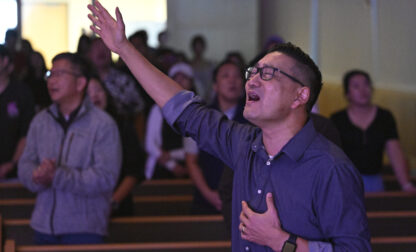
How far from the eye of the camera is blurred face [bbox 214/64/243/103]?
219 inches

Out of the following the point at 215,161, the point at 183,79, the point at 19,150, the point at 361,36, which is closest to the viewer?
the point at 215,161

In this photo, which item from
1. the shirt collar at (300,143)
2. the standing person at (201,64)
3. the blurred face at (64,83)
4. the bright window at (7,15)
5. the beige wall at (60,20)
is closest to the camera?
the shirt collar at (300,143)

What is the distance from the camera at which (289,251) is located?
248cm

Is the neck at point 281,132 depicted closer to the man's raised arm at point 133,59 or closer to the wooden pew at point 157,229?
the man's raised arm at point 133,59

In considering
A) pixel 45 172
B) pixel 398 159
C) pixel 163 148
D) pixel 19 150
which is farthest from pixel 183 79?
pixel 45 172

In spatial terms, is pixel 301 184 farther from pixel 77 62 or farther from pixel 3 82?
pixel 3 82

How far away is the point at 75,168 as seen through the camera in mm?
4605

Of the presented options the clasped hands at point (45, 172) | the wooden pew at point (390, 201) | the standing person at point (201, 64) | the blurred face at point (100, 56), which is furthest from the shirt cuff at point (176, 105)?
the standing person at point (201, 64)

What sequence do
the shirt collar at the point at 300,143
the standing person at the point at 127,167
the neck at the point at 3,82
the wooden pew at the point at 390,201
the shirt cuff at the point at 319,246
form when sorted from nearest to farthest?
the shirt cuff at the point at 319,246 < the shirt collar at the point at 300,143 < the standing person at the point at 127,167 < the wooden pew at the point at 390,201 < the neck at the point at 3,82

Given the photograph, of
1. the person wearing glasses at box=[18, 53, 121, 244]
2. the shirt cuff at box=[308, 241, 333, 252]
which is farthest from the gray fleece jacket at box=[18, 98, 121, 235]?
the shirt cuff at box=[308, 241, 333, 252]

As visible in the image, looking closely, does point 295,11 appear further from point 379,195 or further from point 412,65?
point 379,195

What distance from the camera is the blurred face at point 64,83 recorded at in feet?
15.2

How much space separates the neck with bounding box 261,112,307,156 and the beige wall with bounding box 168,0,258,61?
40.0 feet

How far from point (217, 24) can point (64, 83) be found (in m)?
10.5
